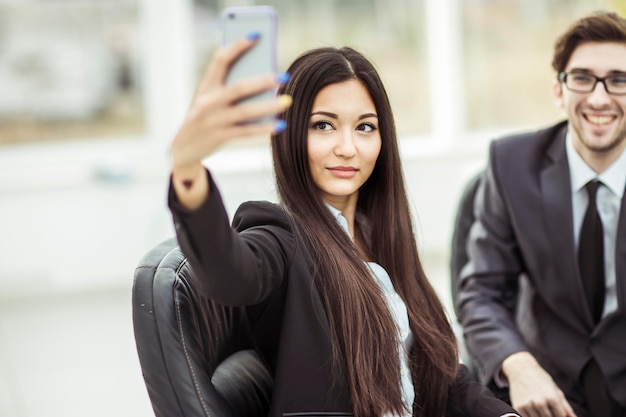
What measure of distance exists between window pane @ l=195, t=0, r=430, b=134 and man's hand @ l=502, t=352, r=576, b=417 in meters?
3.51

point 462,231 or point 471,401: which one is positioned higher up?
point 462,231

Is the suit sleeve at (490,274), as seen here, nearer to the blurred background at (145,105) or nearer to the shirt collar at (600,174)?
the shirt collar at (600,174)

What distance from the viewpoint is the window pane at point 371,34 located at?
553 centimetres

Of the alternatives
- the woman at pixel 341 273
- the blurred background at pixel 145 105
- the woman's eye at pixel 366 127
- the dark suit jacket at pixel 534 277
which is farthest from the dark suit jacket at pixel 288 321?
the blurred background at pixel 145 105

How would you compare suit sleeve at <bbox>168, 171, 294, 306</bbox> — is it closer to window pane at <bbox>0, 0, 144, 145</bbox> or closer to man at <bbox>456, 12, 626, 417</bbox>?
→ man at <bbox>456, 12, 626, 417</bbox>

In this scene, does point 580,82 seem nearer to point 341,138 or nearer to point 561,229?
point 561,229

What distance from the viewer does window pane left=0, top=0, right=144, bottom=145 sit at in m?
5.38

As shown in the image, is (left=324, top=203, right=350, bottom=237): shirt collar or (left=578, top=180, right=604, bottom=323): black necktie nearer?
(left=324, top=203, right=350, bottom=237): shirt collar

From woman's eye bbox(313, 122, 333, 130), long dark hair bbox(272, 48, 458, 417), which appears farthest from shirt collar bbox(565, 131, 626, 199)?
woman's eye bbox(313, 122, 333, 130)

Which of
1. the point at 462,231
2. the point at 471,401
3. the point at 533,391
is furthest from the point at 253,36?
the point at 462,231

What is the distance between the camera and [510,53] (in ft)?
18.6

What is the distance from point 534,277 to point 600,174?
0.30 meters

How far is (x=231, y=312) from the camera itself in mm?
1645

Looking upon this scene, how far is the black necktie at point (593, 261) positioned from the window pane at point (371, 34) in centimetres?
335
